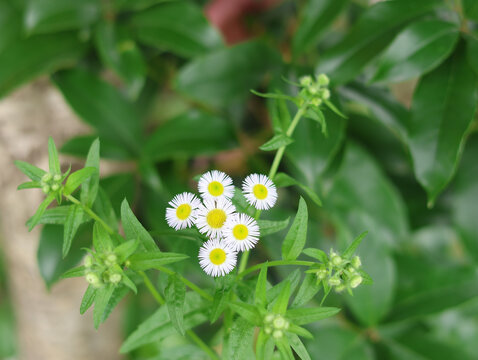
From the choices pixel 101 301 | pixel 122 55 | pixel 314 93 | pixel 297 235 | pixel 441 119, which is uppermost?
pixel 122 55

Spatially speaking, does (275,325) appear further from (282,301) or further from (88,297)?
(88,297)

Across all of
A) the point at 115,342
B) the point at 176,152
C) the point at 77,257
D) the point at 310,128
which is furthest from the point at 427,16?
the point at 115,342

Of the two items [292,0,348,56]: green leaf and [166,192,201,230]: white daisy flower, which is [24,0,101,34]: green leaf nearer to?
[292,0,348,56]: green leaf

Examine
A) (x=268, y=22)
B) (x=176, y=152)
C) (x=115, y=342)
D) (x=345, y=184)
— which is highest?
(x=268, y=22)

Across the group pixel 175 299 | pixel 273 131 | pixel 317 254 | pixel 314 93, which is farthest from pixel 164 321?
pixel 273 131

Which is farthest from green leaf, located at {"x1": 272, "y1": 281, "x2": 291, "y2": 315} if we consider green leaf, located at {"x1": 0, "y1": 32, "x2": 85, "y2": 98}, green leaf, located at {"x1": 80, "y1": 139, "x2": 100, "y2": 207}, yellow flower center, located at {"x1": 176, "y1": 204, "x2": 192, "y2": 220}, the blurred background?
green leaf, located at {"x1": 0, "y1": 32, "x2": 85, "y2": 98}

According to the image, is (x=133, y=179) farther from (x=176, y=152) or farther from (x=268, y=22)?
(x=268, y=22)

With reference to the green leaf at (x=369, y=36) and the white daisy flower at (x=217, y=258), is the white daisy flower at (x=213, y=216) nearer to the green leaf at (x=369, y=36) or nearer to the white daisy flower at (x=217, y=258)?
the white daisy flower at (x=217, y=258)
